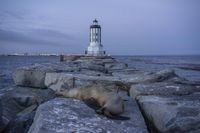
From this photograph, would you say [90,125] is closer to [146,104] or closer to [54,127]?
[54,127]

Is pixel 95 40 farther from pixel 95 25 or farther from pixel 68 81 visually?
pixel 68 81

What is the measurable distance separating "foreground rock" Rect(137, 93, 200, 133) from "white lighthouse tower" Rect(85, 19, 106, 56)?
115 feet

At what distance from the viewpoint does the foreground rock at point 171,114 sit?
462 cm

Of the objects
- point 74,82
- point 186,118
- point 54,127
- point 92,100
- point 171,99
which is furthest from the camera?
point 74,82

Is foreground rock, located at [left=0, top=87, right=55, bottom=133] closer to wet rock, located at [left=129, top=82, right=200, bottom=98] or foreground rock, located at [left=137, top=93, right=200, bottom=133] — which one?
wet rock, located at [left=129, top=82, right=200, bottom=98]

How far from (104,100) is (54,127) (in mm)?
1483

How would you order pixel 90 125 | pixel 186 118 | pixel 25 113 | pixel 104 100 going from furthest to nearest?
pixel 25 113 → pixel 104 100 → pixel 186 118 → pixel 90 125

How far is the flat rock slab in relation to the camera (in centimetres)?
368

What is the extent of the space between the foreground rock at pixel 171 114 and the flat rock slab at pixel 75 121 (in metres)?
0.37

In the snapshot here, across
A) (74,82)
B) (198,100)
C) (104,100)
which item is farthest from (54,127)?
(74,82)

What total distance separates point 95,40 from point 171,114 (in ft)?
120

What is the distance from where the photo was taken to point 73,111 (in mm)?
4340

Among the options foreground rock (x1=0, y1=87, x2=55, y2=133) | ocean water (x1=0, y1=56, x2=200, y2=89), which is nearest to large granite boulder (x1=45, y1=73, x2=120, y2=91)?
foreground rock (x1=0, y1=87, x2=55, y2=133)

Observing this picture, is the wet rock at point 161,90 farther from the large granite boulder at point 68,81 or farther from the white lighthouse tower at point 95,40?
the white lighthouse tower at point 95,40
